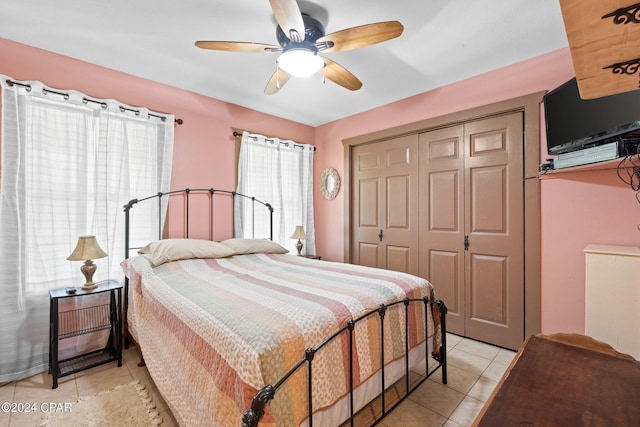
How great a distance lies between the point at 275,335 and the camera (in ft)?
3.94

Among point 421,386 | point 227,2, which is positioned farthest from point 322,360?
point 227,2

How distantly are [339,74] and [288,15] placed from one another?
0.73 metres

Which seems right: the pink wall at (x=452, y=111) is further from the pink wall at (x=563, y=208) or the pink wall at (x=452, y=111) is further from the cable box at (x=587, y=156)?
the cable box at (x=587, y=156)

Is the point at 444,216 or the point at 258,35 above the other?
the point at 258,35

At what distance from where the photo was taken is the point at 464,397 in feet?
6.44

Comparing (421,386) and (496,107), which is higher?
(496,107)

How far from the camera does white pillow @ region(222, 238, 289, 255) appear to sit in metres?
3.00

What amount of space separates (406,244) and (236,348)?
2.68 metres

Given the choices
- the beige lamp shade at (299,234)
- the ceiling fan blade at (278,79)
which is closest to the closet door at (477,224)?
the beige lamp shade at (299,234)

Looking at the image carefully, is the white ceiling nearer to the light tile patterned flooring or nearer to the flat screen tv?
the flat screen tv

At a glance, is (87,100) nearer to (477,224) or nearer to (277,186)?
(277,186)

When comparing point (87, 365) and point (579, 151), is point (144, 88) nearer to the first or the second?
point (87, 365)

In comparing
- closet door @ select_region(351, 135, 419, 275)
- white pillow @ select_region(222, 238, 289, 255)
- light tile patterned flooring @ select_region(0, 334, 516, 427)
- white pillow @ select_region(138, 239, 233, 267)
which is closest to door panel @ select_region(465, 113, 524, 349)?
light tile patterned flooring @ select_region(0, 334, 516, 427)

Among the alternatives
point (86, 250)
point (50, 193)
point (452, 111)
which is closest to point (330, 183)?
point (452, 111)
